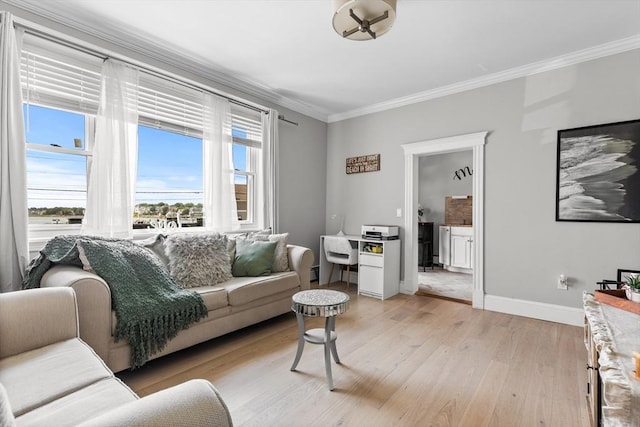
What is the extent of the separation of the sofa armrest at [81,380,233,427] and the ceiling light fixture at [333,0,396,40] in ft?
6.81

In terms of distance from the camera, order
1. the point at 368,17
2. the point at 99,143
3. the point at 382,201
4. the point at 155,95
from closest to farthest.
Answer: the point at 368,17 → the point at 99,143 → the point at 155,95 → the point at 382,201

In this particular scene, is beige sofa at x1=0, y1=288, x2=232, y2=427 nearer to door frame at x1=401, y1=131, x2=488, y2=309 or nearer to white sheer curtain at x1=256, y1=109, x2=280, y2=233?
white sheer curtain at x1=256, y1=109, x2=280, y2=233

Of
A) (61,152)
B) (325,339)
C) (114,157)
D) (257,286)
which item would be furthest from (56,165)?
(325,339)

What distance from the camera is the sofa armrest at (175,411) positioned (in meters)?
0.68

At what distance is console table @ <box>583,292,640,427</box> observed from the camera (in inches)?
33.7

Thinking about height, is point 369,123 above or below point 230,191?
above

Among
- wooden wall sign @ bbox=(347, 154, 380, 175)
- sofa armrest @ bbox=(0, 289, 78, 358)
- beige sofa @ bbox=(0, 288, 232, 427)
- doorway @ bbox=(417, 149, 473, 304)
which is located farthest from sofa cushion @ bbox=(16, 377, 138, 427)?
doorway @ bbox=(417, 149, 473, 304)

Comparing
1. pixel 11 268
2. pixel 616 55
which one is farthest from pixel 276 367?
pixel 616 55

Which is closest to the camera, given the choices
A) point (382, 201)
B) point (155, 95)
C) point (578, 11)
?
point (578, 11)

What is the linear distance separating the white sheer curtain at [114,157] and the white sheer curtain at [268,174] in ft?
4.89

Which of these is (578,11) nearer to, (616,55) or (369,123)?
(616,55)

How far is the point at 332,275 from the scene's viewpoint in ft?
15.6

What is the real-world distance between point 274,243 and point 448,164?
454 cm

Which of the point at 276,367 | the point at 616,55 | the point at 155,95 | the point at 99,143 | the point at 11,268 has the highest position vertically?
the point at 616,55
